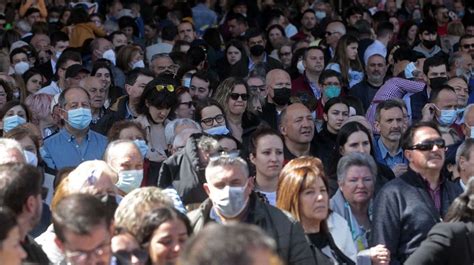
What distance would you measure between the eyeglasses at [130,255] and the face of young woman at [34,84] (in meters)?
7.30

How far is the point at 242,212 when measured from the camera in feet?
21.0

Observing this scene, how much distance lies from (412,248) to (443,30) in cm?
1168

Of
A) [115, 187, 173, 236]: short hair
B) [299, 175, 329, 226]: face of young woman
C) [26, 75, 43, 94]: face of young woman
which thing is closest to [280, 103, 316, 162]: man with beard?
[299, 175, 329, 226]: face of young woman

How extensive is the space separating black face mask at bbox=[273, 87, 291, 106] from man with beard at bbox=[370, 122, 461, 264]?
4.20 meters

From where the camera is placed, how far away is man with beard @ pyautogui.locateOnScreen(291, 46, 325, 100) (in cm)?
1333

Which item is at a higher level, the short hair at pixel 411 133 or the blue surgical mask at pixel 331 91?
the blue surgical mask at pixel 331 91

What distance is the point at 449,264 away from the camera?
6.03 m

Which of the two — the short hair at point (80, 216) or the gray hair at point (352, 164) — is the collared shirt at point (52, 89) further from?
the short hair at point (80, 216)

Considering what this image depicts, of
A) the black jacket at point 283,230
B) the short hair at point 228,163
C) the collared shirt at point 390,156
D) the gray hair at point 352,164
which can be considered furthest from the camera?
the collared shirt at point 390,156

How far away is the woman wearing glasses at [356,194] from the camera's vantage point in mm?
7777

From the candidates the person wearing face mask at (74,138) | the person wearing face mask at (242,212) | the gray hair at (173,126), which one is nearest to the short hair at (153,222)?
the person wearing face mask at (242,212)

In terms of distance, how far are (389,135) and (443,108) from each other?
0.92m

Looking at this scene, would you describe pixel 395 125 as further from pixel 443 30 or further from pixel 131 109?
pixel 443 30

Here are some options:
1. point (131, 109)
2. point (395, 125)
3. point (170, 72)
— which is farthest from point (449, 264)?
point (170, 72)
